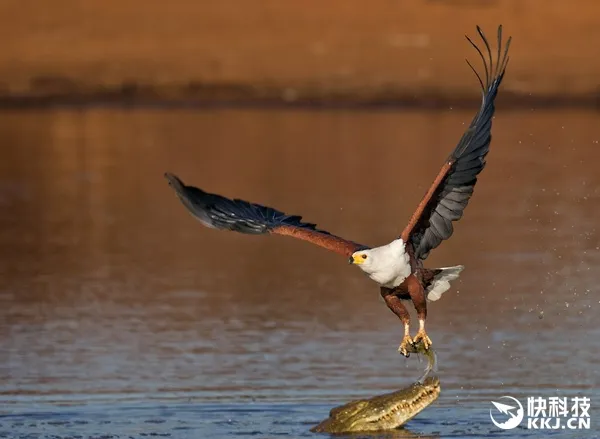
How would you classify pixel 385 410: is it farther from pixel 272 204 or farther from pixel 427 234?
pixel 272 204

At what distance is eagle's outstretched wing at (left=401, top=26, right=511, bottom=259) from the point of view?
14.5 metres

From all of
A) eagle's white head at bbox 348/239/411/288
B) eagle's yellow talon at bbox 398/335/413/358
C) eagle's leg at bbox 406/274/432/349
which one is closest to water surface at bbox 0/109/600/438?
A: eagle's yellow talon at bbox 398/335/413/358

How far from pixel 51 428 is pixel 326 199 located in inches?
601

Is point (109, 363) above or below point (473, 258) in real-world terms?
below

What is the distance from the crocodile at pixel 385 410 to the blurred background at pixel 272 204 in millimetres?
300

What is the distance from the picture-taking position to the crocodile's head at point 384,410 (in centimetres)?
1525

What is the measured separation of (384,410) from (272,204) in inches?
558

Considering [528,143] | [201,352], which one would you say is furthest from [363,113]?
[201,352]

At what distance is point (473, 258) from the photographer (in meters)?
24.1

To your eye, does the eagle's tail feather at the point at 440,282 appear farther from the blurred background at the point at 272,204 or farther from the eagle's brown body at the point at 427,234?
the blurred background at the point at 272,204

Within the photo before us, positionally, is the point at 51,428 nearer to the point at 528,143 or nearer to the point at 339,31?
the point at 528,143

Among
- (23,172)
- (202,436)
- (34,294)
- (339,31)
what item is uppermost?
(339,31)

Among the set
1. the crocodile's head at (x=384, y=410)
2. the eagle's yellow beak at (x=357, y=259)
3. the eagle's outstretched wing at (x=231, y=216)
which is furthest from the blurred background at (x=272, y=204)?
the eagle's yellow beak at (x=357, y=259)

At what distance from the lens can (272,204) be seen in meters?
29.3
